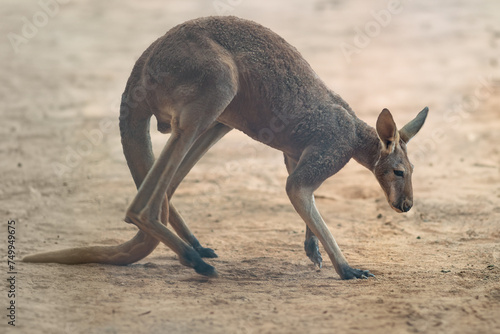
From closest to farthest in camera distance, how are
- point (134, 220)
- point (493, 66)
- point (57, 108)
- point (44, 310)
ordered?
point (44, 310) → point (134, 220) → point (57, 108) → point (493, 66)

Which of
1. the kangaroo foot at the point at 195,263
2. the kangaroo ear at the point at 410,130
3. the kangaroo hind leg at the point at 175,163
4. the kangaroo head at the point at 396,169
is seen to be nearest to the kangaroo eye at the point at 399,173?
the kangaroo head at the point at 396,169

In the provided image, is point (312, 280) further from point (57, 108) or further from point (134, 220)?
point (57, 108)

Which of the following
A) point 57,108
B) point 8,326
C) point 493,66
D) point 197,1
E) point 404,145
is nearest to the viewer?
point 8,326

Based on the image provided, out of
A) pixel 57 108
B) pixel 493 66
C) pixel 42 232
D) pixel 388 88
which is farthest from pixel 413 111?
pixel 42 232

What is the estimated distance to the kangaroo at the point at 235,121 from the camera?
4863 millimetres

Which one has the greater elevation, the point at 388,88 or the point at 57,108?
the point at 388,88

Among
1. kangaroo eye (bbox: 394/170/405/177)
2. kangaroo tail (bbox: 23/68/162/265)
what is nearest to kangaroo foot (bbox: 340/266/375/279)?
kangaroo eye (bbox: 394/170/405/177)

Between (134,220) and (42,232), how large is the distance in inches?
72.7

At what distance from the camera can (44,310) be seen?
4141 millimetres

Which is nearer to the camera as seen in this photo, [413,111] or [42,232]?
[42,232]

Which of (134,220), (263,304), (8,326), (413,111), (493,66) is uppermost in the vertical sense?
(493,66)

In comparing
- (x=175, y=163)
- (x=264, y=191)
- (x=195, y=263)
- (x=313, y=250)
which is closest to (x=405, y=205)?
(x=313, y=250)

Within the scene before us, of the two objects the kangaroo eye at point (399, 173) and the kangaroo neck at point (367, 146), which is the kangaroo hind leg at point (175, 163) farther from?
the kangaroo eye at point (399, 173)

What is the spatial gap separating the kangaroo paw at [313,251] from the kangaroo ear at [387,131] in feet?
3.49
